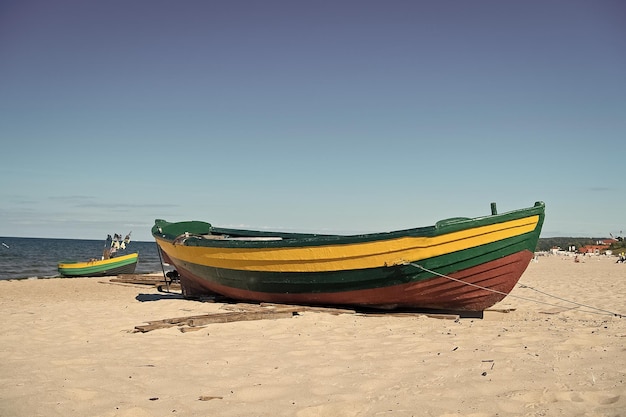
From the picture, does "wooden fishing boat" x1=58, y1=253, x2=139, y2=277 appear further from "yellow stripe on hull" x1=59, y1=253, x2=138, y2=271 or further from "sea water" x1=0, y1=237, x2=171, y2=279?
"sea water" x1=0, y1=237, x2=171, y2=279

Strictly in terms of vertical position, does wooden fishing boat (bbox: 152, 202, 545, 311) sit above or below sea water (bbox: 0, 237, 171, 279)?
above

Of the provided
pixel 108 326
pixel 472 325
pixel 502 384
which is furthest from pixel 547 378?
pixel 108 326

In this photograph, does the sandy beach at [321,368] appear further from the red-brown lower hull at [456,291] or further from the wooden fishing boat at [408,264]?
the wooden fishing boat at [408,264]

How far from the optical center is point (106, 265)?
2252cm

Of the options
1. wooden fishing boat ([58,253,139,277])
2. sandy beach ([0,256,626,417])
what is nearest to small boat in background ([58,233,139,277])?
wooden fishing boat ([58,253,139,277])

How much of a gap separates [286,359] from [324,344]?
730 mm

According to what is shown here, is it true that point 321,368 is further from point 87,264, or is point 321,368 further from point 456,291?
point 87,264

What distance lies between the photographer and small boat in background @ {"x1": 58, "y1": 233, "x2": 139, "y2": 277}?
71.7ft

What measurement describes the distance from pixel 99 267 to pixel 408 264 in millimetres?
19450

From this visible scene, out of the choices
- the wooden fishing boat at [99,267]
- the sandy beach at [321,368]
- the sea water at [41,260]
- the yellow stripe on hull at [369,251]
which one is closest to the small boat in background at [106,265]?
the wooden fishing boat at [99,267]

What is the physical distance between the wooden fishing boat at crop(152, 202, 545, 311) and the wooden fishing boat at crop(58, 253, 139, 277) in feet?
54.6

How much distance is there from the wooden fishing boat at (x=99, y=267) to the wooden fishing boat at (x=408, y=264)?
54.6ft

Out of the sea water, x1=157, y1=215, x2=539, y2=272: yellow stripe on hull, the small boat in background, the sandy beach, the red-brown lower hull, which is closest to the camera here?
the sandy beach

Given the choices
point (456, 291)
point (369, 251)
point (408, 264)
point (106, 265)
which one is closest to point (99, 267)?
point (106, 265)
